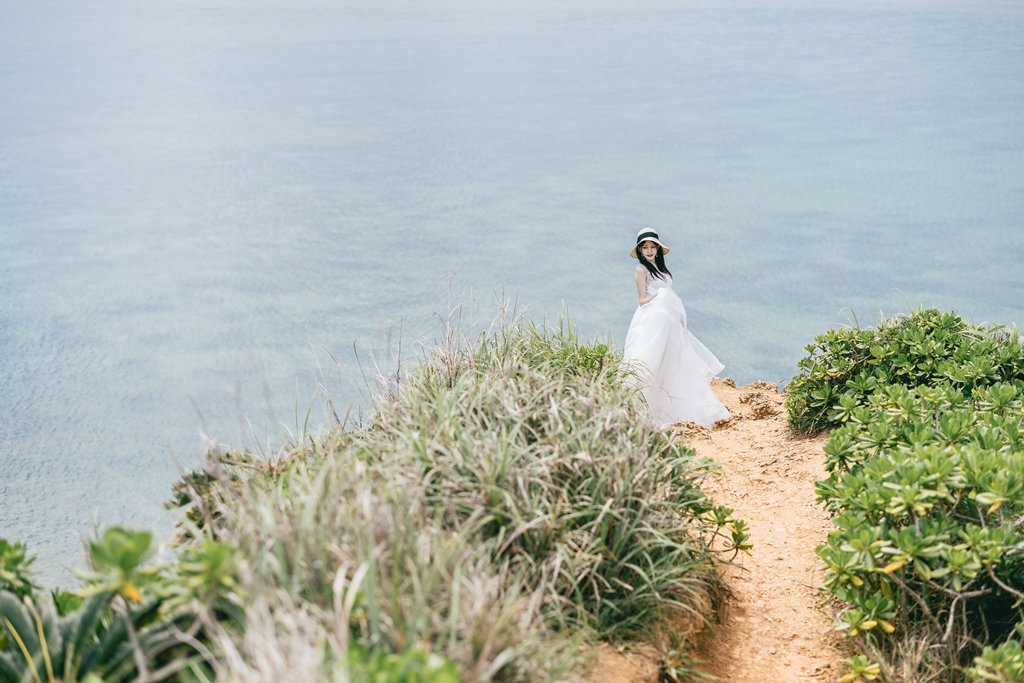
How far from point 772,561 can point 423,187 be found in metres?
10.4

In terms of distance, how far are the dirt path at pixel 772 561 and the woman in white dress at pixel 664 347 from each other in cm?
24

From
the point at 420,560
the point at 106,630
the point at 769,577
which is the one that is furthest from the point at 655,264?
the point at 106,630

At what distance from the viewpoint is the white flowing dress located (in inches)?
Result: 244

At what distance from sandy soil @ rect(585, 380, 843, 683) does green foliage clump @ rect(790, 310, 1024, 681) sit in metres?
0.21

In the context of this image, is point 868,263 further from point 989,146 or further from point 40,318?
point 40,318

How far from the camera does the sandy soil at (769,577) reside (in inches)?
139

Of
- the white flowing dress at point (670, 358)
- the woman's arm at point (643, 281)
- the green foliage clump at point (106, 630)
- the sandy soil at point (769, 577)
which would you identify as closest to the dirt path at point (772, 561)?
the sandy soil at point (769, 577)

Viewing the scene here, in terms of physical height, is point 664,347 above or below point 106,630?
below

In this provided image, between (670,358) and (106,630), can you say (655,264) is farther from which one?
(106,630)

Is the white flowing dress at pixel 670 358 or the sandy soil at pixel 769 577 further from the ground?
the white flowing dress at pixel 670 358

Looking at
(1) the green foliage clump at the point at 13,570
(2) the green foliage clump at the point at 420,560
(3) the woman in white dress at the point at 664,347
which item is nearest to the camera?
(2) the green foliage clump at the point at 420,560

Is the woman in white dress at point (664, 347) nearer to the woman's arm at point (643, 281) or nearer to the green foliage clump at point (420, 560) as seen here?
the woman's arm at point (643, 281)

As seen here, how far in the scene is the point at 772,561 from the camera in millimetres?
4258

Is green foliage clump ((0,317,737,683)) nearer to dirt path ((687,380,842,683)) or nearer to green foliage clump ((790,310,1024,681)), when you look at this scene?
dirt path ((687,380,842,683))
